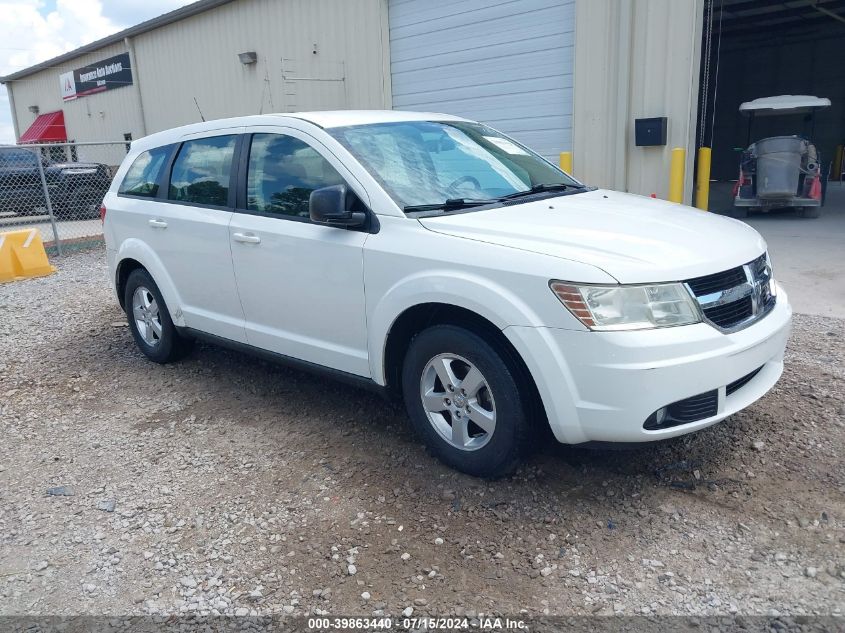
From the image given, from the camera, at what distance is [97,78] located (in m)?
22.4

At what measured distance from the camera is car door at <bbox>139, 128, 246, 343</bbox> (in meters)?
4.56

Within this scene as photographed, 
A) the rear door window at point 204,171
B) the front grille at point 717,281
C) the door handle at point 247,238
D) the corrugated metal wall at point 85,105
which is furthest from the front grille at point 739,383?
the corrugated metal wall at point 85,105

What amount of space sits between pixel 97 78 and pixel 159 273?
2049 centimetres

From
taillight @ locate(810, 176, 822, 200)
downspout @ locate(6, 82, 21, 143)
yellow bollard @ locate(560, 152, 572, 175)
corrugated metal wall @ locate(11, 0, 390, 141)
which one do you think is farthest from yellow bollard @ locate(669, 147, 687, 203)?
downspout @ locate(6, 82, 21, 143)

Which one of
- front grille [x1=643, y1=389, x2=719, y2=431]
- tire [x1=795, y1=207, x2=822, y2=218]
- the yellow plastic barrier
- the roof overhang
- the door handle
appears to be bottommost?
tire [x1=795, y1=207, x2=822, y2=218]

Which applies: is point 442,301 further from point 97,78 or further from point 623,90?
point 97,78

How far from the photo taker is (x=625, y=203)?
Result: 13.1 ft

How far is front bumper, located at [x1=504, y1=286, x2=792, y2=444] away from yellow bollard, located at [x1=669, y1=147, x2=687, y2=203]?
20.4ft

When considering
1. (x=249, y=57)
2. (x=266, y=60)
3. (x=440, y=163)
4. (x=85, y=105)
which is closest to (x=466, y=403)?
(x=440, y=163)

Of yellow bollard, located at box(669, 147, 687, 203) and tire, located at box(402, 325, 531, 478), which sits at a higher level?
yellow bollard, located at box(669, 147, 687, 203)

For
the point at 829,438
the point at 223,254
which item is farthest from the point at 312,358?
the point at 829,438

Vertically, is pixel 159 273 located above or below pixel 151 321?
above

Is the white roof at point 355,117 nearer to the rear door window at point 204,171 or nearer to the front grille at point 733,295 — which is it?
the rear door window at point 204,171

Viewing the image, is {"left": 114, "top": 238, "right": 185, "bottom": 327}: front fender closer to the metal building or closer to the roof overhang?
the metal building
